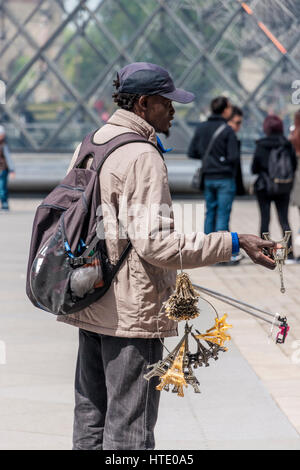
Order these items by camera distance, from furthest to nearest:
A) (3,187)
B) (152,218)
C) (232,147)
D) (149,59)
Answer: (149,59) < (3,187) < (232,147) < (152,218)

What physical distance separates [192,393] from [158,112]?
238 centimetres

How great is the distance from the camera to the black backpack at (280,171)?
962cm

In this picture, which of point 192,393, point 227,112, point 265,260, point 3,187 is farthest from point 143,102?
point 3,187

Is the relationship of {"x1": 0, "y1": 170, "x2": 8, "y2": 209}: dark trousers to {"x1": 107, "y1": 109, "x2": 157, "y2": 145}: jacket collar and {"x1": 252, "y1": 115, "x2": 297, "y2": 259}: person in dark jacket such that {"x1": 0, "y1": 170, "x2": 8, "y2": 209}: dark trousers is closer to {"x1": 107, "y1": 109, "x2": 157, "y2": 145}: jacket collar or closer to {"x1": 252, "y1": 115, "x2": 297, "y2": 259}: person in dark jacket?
{"x1": 252, "y1": 115, "x2": 297, "y2": 259}: person in dark jacket

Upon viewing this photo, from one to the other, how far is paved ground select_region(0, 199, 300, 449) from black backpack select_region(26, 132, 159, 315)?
1.34 metres

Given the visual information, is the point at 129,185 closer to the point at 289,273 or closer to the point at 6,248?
the point at 289,273

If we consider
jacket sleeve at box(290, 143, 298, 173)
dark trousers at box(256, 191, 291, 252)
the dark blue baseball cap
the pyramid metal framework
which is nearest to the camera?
the dark blue baseball cap

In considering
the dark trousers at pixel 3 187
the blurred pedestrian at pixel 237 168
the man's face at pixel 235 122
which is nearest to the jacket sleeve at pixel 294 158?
the blurred pedestrian at pixel 237 168

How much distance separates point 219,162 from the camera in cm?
934

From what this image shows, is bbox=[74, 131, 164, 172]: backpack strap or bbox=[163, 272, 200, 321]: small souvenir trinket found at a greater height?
bbox=[74, 131, 164, 172]: backpack strap

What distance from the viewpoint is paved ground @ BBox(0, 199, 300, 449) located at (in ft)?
13.8

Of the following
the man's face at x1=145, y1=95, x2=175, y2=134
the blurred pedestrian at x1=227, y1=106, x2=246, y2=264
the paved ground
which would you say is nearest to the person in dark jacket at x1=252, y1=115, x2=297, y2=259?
the blurred pedestrian at x1=227, y1=106, x2=246, y2=264

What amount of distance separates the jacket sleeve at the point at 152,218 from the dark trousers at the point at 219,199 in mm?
6502

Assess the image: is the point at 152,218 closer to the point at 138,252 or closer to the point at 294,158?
the point at 138,252
